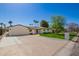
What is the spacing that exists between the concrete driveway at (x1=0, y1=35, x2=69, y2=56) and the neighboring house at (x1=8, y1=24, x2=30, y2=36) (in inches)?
3.4

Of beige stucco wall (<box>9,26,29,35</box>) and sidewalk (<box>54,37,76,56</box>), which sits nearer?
sidewalk (<box>54,37,76,56</box>)

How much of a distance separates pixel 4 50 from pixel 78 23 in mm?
1539

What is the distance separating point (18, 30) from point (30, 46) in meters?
0.41

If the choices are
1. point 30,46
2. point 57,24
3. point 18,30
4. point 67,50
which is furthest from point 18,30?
point 67,50

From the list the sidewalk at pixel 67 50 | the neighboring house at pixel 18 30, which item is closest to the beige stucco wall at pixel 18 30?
the neighboring house at pixel 18 30

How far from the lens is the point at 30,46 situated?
19.4ft

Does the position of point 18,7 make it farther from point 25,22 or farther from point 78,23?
point 78,23

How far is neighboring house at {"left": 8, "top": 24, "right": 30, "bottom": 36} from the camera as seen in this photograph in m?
5.93

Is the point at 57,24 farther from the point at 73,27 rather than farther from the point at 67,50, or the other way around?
the point at 67,50

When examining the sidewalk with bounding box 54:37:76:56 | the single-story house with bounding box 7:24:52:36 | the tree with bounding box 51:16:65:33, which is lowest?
the sidewalk with bounding box 54:37:76:56

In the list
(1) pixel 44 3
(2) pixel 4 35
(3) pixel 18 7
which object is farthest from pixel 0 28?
(1) pixel 44 3

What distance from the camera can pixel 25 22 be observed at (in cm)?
591

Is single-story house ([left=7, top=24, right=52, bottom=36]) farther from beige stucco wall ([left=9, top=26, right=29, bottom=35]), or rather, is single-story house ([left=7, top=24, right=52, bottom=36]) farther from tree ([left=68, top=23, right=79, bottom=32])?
tree ([left=68, top=23, right=79, bottom=32])

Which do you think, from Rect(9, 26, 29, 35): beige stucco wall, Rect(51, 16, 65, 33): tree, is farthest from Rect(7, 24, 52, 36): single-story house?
Rect(51, 16, 65, 33): tree
